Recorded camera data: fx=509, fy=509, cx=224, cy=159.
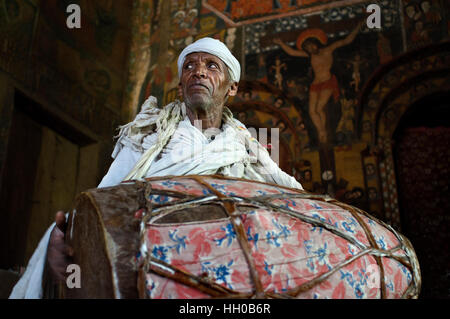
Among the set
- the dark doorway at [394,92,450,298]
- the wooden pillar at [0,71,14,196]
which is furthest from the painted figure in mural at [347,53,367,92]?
the wooden pillar at [0,71,14,196]

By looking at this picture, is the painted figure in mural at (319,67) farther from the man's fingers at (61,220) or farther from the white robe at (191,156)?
the man's fingers at (61,220)

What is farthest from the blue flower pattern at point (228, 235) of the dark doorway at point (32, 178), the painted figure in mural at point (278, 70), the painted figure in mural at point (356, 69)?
the painted figure in mural at point (278, 70)

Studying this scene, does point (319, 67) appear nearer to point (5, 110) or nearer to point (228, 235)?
point (5, 110)

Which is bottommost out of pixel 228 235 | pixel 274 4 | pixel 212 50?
pixel 228 235

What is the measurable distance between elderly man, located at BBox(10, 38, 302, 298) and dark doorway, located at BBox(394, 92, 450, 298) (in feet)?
8.81

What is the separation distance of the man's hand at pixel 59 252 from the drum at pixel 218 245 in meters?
0.05

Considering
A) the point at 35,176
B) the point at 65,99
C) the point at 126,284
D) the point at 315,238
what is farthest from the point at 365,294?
the point at 65,99

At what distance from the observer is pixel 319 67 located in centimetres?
550

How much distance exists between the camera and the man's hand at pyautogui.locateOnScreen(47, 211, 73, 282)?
5.16ft

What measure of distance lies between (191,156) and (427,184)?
337cm

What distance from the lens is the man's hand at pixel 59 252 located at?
157cm

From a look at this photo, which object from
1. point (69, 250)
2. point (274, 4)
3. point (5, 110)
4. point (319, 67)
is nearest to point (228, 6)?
point (274, 4)
